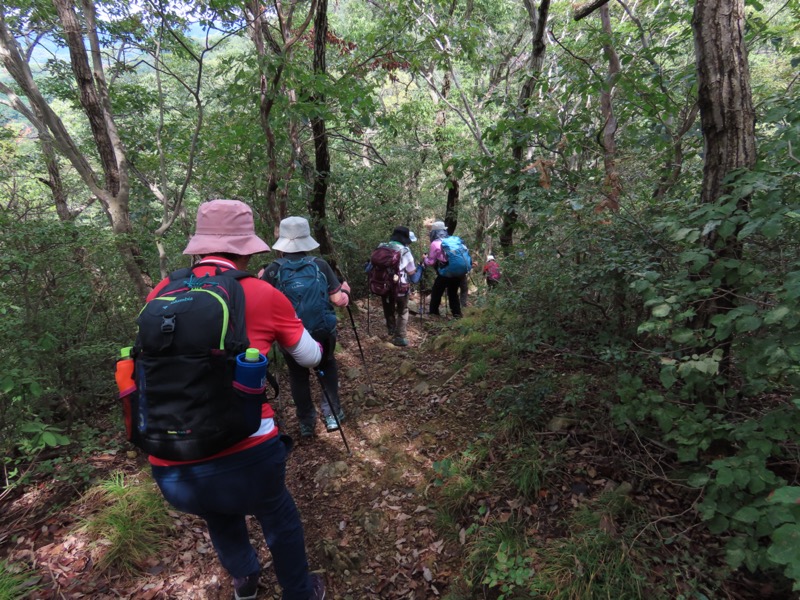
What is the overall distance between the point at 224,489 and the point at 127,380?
72cm

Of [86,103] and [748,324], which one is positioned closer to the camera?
[748,324]

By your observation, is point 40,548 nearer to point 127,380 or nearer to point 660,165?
point 127,380

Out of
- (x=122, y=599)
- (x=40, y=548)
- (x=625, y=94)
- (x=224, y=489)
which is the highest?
(x=625, y=94)

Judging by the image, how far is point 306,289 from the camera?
145 inches

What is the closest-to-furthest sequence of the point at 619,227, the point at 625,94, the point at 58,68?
the point at 619,227 → the point at 625,94 → the point at 58,68

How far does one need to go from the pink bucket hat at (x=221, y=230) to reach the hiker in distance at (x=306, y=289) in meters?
1.48

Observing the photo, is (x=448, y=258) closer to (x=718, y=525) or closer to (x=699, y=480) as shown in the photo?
(x=699, y=480)

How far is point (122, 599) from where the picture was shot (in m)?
2.57

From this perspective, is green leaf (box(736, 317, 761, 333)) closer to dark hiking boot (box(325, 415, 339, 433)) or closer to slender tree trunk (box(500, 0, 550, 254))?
slender tree trunk (box(500, 0, 550, 254))

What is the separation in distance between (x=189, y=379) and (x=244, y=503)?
0.77 meters

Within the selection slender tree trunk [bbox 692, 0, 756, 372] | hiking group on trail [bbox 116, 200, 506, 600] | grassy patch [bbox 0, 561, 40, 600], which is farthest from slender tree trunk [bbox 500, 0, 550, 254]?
grassy patch [bbox 0, 561, 40, 600]

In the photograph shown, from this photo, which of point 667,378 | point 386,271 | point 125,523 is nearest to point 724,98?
point 667,378

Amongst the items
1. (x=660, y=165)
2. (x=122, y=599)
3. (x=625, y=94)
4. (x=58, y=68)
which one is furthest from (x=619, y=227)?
(x=58, y=68)

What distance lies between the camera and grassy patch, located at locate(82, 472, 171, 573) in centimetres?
278
